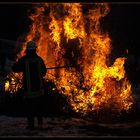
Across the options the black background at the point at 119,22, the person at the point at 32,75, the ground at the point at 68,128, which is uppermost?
the black background at the point at 119,22

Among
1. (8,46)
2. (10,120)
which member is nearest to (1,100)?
(10,120)

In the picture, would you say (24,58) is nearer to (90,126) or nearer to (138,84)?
(90,126)

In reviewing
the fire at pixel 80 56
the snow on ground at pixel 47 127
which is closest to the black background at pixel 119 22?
the fire at pixel 80 56

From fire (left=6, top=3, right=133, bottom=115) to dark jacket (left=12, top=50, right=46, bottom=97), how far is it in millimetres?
2237

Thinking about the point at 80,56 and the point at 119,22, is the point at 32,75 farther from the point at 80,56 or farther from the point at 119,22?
the point at 119,22

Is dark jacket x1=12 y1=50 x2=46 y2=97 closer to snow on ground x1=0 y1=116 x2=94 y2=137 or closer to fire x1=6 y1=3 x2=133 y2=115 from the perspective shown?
snow on ground x1=0 y1=116 x2=94 y2=137

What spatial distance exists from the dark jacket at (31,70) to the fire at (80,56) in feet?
7.34

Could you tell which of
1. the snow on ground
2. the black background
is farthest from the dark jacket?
the black background

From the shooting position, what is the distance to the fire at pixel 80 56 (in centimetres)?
1370

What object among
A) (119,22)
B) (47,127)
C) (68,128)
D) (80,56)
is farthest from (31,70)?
(119,22)

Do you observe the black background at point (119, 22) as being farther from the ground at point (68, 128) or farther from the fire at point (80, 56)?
the ground at point (68, 128)

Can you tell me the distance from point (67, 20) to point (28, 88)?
422 centimetres

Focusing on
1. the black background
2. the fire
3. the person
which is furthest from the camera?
the black background

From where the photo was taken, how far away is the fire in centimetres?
1370
